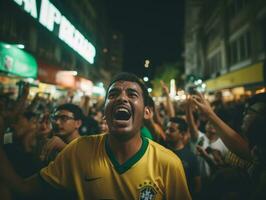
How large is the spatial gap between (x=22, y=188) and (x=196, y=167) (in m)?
2.91

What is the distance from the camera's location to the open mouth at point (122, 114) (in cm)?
237

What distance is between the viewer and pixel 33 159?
367 cm

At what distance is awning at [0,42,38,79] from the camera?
335 inches

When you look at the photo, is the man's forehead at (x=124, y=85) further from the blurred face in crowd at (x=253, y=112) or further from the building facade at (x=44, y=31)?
the building facade at (x=44, y=31)

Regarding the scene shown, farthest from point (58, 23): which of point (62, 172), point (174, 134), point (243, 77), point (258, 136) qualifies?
point (243, 77)

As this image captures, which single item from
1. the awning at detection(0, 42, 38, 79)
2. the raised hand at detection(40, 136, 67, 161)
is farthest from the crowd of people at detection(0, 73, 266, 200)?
the awning at detection(0, 42, 38, 79)

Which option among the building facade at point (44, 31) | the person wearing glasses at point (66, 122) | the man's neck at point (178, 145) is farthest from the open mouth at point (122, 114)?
the building facade at point (44, 31)

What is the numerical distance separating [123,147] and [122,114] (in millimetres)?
308

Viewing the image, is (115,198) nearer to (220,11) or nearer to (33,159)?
(33,159)

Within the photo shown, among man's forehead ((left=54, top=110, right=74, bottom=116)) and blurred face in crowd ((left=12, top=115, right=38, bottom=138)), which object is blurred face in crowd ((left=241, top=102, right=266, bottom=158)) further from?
blurred face in crowd ((left=12, top=115, right=38, bottom=138))

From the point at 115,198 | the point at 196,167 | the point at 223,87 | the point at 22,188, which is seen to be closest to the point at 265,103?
the point at 196,167

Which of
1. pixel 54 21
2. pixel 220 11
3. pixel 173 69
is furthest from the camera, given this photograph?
pixel 173 69

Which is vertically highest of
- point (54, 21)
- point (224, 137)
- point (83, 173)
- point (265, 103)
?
point (54, 21)

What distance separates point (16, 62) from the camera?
9406 mm
